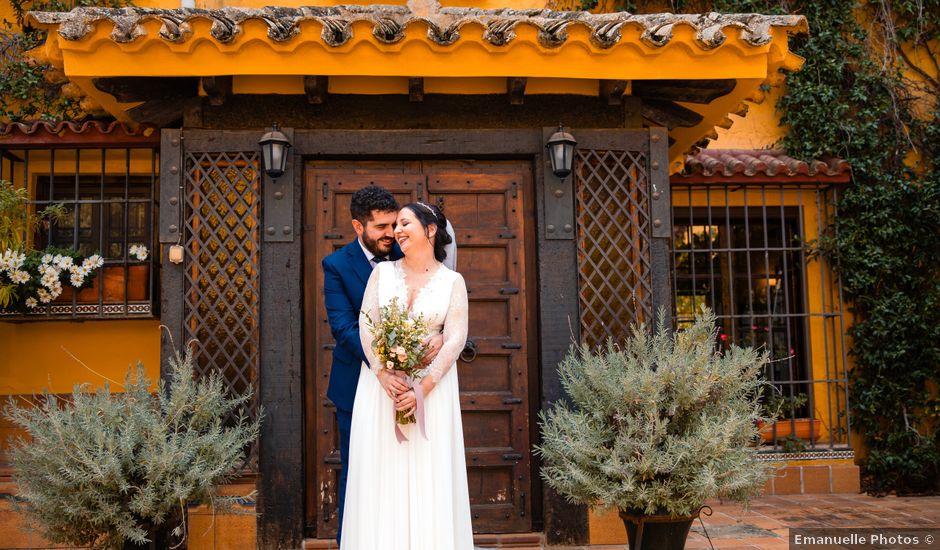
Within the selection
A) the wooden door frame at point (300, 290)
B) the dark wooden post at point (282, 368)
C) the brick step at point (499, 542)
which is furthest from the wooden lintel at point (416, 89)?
the brick step at point (499, 542)

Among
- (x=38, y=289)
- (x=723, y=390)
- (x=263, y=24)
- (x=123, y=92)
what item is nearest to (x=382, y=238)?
(x=263, y=24)

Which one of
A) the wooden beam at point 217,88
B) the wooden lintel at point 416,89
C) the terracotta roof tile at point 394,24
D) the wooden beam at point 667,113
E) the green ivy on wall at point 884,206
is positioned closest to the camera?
the terracotta roof tile at point 394,24

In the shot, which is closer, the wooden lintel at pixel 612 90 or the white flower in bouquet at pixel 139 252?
the wooden lintel at pixel 612 90

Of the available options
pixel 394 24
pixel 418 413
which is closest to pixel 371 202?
pixel 418 413

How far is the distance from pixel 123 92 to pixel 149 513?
2.87 meters

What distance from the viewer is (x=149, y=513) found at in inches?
167

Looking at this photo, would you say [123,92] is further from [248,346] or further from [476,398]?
[476,398]

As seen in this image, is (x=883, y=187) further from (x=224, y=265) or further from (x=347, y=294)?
(x=224, y=265)

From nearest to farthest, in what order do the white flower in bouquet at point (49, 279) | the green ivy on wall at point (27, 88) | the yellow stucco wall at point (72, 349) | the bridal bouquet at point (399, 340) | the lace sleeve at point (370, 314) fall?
the bridal bouquet at point (399, 340)
the lace sleeve at point (370, 314)
the white flower in bouquet at point (49, 279)
the yellow stucco wall at point (72, 349)
the green ivy on wall at point (27, 88)

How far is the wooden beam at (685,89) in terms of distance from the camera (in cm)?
553

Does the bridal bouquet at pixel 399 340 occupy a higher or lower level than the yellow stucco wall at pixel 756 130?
lower

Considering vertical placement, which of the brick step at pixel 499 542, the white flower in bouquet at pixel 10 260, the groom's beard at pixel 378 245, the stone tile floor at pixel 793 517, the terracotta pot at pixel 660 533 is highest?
the white flower in bouquet at pixel 10 260

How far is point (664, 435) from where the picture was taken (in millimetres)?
4359

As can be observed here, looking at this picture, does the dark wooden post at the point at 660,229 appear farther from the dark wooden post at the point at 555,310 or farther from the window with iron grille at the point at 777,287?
the window with iron grille at the point at 777,287
